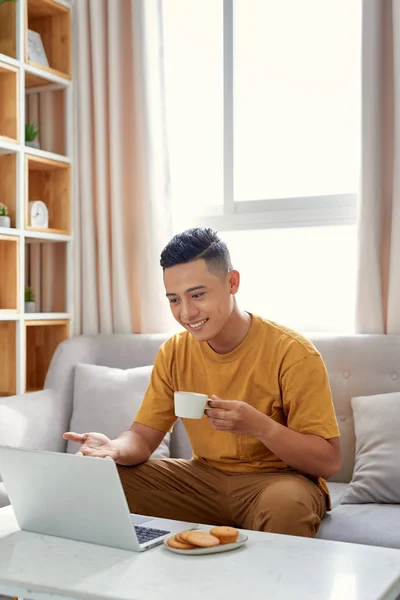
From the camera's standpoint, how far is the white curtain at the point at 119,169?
313cm

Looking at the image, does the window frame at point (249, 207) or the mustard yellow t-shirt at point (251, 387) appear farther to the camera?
the window frame at point (249, 207)

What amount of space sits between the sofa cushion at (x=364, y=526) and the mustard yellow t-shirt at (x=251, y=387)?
0.10 m

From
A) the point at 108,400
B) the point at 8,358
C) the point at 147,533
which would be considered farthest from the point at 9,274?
the point at 147,533

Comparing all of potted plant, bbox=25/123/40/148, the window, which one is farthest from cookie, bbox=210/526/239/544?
potted plant, bbox=25/123/40/148

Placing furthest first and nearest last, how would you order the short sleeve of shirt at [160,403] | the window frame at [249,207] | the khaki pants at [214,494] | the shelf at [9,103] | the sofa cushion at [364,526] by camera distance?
the shelf at [9,103], the window frame at [249,207], the short sleeve of shirt at [160,403], the sofa cushion at [364,526], the khaki pants at [214,494]

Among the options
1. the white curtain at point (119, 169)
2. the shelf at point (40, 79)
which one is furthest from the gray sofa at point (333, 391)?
the shelf at point (40, 79)

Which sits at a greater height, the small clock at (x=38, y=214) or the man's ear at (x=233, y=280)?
the small clock at (x=38, y=214)

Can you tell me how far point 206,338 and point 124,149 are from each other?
4.93ft

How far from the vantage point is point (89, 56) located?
3.30m

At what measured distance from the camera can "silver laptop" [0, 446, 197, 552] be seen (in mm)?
1402

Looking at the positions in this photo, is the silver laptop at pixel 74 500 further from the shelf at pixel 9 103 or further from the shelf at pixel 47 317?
the shelf at pixel 9 103

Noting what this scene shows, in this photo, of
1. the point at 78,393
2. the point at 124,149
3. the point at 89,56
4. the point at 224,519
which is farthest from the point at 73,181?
the point at 224,519

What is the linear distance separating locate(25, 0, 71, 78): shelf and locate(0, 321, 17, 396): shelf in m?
1.11

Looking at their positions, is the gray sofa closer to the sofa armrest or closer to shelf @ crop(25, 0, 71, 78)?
the sofa armrest
